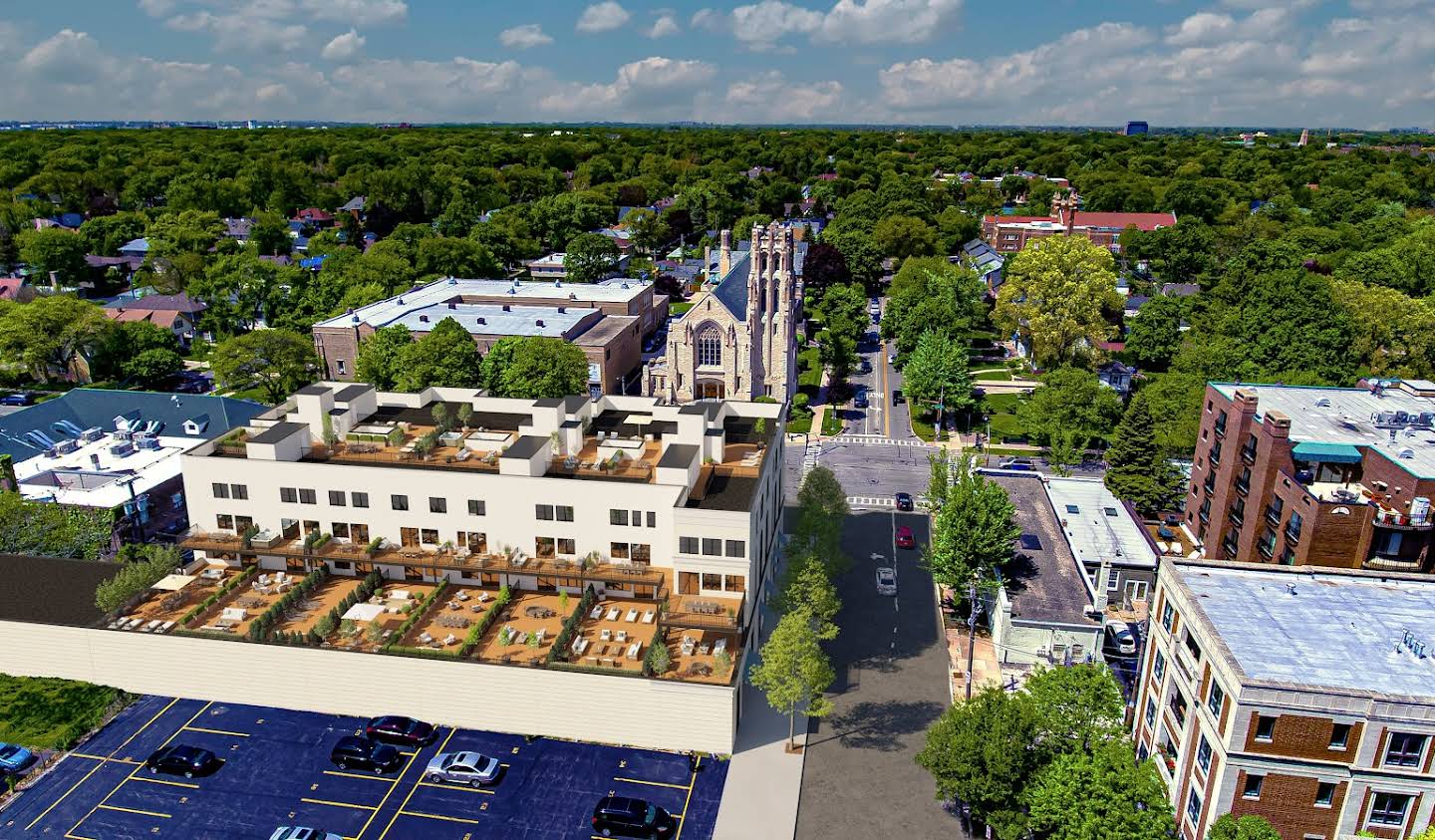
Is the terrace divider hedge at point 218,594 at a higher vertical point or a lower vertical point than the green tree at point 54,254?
lower

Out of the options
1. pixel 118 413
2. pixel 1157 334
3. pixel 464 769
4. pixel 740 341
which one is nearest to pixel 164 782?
pixel 464 769

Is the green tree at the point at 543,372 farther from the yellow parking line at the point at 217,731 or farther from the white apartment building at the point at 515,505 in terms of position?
the yellow parking line at the point at 217,731

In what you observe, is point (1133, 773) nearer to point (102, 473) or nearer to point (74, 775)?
point (74, 775)

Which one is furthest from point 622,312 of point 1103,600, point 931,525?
point 1103,600

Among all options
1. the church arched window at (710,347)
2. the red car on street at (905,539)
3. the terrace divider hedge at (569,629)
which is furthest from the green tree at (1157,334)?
the terrace divider hedge at (569,629)

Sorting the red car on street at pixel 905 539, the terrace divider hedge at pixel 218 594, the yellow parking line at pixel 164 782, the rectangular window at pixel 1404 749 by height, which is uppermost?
the rectangular window at pixel 1404 749

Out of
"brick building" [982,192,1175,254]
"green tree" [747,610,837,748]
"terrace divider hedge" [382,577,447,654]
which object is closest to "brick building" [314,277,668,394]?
"terrace divider hedge" [382,577,447,654]

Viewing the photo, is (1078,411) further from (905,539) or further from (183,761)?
(183,761)
